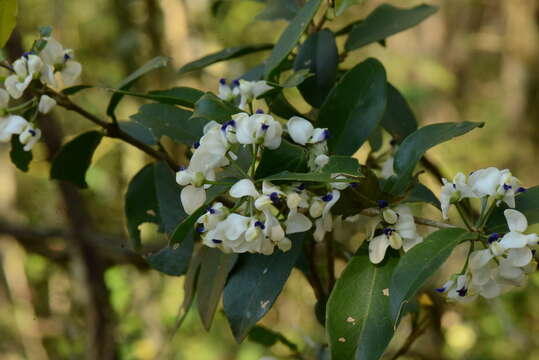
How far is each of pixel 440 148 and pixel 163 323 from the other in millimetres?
1195

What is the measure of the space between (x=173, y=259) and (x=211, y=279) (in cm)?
7

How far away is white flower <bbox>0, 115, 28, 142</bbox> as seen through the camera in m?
0.58

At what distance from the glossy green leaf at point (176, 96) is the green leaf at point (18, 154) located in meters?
0.12

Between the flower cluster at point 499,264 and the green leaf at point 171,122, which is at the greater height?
the green leaf at point 171,122

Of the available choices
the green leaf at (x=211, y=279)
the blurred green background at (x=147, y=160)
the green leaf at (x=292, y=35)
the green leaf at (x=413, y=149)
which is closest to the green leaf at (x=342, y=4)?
the green leaf at (x=292, y=35)

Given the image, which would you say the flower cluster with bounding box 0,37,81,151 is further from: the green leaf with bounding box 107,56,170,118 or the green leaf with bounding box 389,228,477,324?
the green leaf with bounding box 389,228,477,324

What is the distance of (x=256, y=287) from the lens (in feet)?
1.81

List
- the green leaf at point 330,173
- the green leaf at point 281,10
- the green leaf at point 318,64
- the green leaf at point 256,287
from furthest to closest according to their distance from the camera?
the green leaf at point 281,10, the green leaf at point 318,64, the green leaf at point 256,287, the green leaf at point 330,173

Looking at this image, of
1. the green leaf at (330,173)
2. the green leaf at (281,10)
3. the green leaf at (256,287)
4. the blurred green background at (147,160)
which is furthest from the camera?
the blurred green background at (147,160)

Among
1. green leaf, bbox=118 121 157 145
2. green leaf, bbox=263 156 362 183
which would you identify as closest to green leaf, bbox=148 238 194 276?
green leaf, bbox=118 121 157 145

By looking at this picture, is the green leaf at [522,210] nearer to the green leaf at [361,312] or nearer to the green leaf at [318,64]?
the green leaf at [361,312]

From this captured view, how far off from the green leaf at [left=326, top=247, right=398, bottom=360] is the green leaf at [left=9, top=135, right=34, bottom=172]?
1.08ft

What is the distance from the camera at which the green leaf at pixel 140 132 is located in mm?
710

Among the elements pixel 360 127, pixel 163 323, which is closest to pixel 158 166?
pixel 360 127
